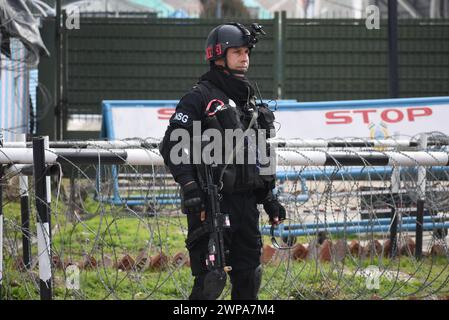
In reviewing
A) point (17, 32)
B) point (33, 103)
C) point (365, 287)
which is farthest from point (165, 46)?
point (365, 287)

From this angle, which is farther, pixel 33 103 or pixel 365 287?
pixel 33 103

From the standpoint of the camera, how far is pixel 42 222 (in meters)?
5.57

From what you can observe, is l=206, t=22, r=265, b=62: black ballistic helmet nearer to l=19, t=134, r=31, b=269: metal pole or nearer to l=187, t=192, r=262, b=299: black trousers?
l=187, t=192, r=262, b=299: black trousers

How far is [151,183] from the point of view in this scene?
6336 millimetres

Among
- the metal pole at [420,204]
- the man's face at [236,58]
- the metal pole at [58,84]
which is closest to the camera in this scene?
the man's face at [236,58]

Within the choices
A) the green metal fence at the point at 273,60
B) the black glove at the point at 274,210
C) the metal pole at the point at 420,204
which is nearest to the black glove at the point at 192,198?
the black glove at the point at 274,210

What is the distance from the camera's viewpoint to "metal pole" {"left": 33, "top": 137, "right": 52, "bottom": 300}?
551 centimetres

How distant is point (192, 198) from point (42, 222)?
122 cm

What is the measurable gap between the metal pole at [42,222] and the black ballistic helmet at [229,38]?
1214 millimetres

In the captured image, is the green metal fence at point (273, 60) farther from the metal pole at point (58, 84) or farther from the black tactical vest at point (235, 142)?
the black tactical vest at point (235, 142)

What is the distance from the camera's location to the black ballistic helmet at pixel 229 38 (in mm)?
5234

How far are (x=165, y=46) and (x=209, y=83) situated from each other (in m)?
10.8

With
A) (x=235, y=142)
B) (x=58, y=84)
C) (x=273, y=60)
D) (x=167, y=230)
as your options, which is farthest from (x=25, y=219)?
(x=273, y=60)
